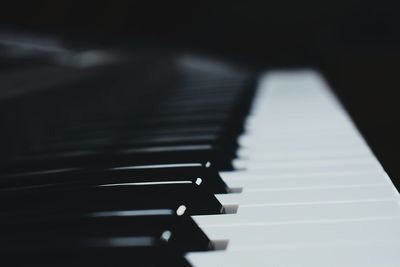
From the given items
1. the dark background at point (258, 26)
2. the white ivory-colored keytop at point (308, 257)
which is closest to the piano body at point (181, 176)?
the white ivory-colored keytop at point (308, 257)

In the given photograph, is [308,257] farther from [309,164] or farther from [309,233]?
[309,164]

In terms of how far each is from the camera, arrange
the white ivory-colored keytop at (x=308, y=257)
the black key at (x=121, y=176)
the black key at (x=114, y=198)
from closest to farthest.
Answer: the white ivory-colored keytop at (x=308, y=257), the black key at (x=114, y=198), the black key at (x=121, y=176)

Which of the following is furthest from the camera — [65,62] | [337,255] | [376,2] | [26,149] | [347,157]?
[376,2]

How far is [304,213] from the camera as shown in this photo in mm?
598

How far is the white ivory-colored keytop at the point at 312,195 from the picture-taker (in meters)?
0.64

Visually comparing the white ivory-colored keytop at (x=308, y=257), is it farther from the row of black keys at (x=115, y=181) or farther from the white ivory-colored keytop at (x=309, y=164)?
the white ivory-colored keytop at (x=309, y=164)

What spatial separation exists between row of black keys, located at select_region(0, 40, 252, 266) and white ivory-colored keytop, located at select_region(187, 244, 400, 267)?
0.08 feet

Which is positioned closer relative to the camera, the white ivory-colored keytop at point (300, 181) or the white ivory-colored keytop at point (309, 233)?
the white ivory-colored keytop at point (309, 233)

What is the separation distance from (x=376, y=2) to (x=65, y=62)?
3.10 metres

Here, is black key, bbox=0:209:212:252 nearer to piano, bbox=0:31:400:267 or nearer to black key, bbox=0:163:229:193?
piano, bbox=0:31:400:267

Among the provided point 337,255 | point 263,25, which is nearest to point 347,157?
point 337,255

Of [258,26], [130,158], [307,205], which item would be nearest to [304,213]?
[307,205]

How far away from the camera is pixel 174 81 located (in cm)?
187

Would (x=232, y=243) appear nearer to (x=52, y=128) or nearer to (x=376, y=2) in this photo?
(x=52, y=128)
